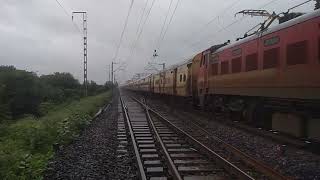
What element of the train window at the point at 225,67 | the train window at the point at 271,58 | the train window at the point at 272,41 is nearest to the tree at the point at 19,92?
the train window at the point at 225,67

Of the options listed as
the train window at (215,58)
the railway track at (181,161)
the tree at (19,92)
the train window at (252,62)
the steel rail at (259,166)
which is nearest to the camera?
the steel rail at (259,166)

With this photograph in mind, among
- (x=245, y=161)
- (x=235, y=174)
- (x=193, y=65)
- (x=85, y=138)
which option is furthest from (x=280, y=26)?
(x=193, y=65)

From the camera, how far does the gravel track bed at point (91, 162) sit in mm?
9930

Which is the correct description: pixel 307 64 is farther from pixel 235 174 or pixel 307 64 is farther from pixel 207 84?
pixel 207 84

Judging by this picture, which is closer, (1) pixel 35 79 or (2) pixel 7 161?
(2) pixel 7 161

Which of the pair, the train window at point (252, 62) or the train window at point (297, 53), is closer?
the train window at point (297, 53)

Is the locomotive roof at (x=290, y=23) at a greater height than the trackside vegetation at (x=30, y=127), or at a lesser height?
greater

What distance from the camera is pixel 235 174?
9688mm

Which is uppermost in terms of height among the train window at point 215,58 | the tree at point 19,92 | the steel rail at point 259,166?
the train window at point 215,58

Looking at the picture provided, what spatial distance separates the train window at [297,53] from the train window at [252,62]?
2.88 meters

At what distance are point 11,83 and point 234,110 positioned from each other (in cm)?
2508

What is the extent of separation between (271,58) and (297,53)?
200cm

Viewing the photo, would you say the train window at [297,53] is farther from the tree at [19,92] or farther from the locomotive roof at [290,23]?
the tree at [19,92]

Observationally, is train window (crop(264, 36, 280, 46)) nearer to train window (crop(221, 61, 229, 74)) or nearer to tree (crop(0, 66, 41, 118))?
train window (crop(221, 61, 229, 74))
